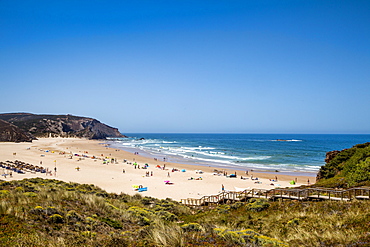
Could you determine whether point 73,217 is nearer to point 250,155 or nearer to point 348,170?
point 348,170

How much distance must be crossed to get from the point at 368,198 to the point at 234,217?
6.19m

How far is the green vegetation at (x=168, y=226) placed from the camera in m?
5.72

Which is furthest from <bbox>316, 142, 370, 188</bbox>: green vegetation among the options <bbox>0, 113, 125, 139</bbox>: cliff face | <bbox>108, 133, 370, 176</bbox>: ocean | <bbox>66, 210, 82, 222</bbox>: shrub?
<bbox>0, 113, 125, 139</bbox>: cliff face

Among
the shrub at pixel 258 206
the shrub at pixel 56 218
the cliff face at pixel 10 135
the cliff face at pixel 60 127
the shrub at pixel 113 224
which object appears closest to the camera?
the shrub at pixel 56 218

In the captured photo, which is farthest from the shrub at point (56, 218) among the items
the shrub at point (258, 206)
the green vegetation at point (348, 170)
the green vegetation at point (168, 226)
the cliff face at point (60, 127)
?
the cliff face at point (60, 127)

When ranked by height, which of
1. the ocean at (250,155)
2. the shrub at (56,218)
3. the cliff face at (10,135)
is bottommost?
the ocean at (250,155)

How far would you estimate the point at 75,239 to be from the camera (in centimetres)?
580

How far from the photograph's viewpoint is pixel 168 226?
27.1 ft

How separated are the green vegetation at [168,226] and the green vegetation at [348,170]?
21.1 ft

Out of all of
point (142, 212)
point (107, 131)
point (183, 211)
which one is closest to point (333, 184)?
point (183, 211)

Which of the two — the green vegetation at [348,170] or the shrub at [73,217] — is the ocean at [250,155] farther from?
the shrub at [73,217]

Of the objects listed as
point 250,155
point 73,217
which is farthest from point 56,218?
point 250,155

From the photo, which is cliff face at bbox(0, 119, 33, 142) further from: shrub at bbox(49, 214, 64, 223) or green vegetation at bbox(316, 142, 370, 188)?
green vegetation at bbox(316, 142, 370, 188)

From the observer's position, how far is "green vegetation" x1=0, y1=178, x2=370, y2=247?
572 centimetres
